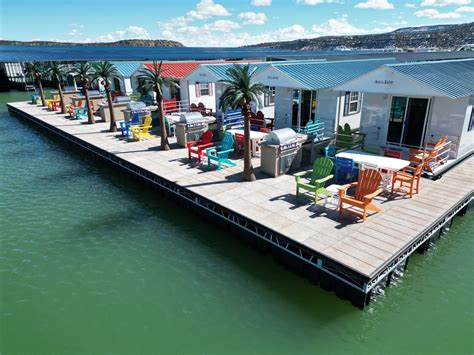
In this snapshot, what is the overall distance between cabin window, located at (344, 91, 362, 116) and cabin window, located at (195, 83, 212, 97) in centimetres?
1267

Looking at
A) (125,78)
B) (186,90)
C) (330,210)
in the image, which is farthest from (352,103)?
(125,78)

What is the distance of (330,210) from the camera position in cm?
1050

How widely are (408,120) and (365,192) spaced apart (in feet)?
19.5

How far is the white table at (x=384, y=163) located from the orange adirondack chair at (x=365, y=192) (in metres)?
1.33

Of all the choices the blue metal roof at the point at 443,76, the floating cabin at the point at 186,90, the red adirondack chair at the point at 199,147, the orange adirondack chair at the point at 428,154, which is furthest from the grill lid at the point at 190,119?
the orange adirondack chair at the point at 428,154

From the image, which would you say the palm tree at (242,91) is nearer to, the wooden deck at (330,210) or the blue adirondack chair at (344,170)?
Answer: the wooden deck at (330,210)

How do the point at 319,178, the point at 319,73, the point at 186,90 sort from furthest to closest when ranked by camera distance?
the point at 186,90, the point at 319,73, the point at 319,178

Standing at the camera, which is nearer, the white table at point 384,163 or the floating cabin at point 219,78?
the white table at point 384,163

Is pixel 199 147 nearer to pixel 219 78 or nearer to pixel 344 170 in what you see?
pixel 344 170

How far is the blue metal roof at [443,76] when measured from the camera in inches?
493

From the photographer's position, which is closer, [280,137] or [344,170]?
[344,170]

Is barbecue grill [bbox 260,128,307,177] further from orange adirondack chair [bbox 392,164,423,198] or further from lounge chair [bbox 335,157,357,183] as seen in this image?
orange adirondack chair [bbox 392,164,423,198]

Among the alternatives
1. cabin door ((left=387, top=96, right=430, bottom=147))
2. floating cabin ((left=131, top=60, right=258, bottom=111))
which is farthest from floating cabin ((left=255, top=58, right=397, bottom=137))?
floating cabin ((left=131, top=60, right=258, bottom=111))

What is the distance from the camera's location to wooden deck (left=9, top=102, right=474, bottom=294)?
852cm
